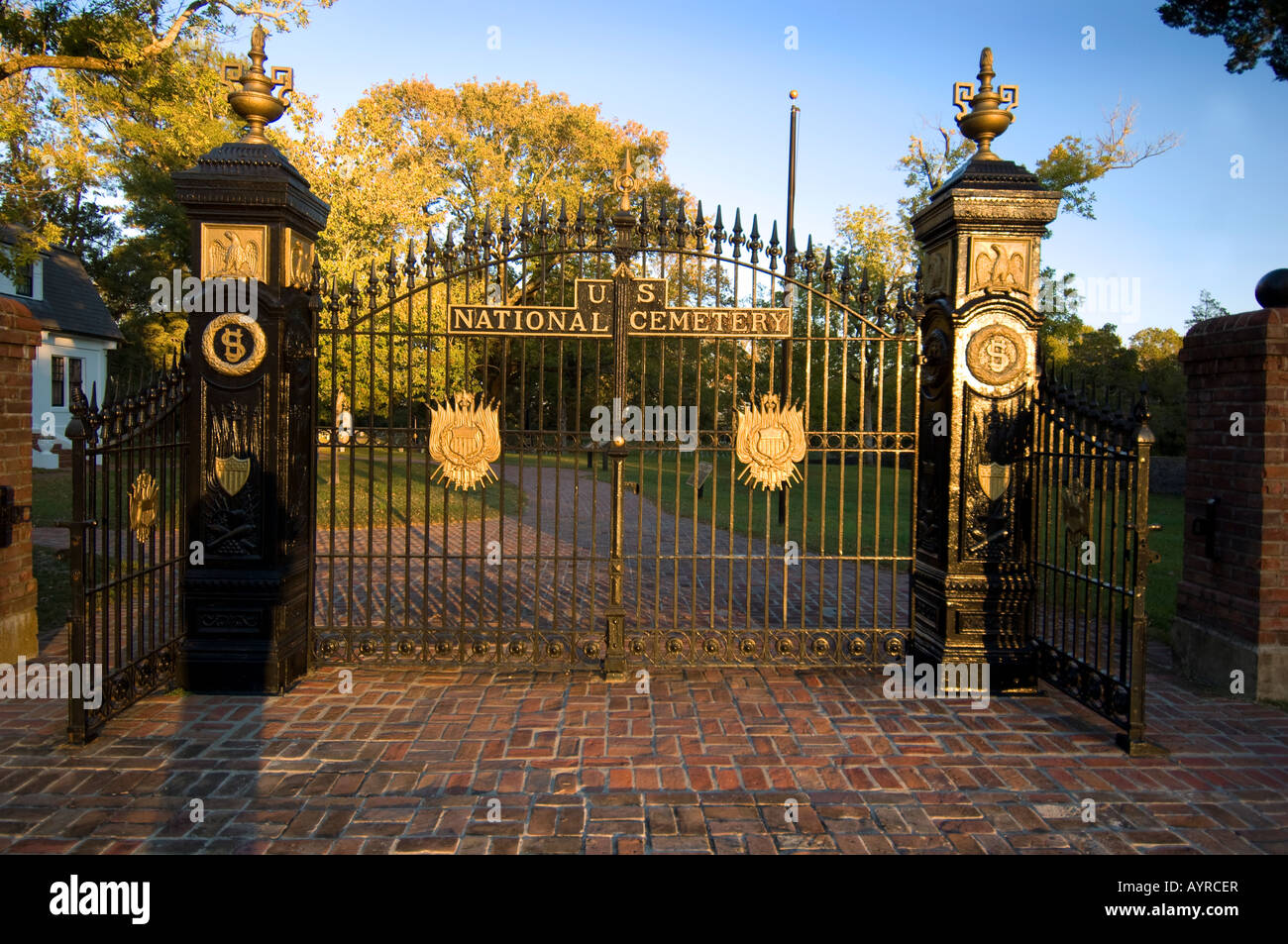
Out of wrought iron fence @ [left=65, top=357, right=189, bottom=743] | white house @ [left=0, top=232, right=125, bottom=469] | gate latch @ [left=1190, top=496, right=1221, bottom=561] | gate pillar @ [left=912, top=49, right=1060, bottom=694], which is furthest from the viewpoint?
white house @ [left=0, top=232, right=125, bottom=469]

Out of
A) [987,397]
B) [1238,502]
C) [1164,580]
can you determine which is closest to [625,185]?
[987,397]

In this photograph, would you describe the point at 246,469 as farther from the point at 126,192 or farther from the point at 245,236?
the point at 126,192

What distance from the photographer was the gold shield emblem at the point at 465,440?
19.0 ft

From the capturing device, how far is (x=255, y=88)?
220 inches

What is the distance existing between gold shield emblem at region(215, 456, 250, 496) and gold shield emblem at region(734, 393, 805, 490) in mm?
3570

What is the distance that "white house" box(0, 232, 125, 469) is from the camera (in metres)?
22.1

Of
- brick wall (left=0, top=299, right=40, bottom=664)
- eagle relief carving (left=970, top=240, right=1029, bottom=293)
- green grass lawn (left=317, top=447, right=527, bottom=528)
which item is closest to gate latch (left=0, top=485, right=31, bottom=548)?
brick wall (left=0, top=299, right=40, bottom=664)

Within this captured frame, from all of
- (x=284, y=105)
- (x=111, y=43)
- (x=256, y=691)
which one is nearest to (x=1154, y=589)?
(x=256, y=691)

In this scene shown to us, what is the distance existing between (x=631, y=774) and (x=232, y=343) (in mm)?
3973

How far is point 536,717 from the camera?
16.5 ft

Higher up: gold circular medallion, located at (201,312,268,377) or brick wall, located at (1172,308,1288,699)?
gold circular medallion, located at (201,312,268,377)

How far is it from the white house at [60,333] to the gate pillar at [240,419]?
66.3 feet

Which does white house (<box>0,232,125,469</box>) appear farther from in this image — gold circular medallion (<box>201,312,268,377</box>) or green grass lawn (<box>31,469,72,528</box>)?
gold circular medallion (<box>201,312,268,377</box>)

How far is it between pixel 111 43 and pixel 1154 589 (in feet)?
41.6
